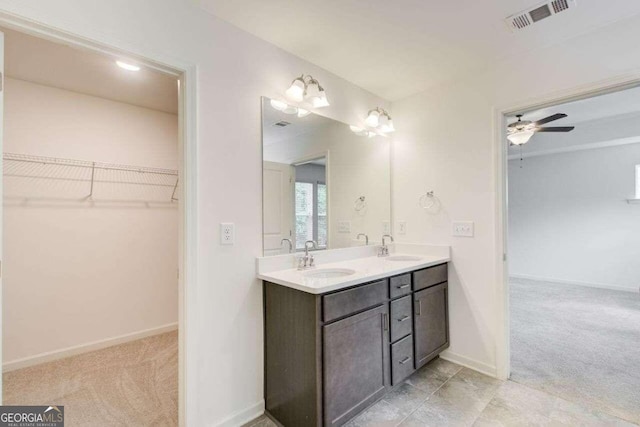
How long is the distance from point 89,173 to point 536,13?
369 centimetres

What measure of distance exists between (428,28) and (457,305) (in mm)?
2107

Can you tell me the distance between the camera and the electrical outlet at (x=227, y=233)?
1745mm

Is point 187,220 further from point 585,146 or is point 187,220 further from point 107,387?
point 585,146

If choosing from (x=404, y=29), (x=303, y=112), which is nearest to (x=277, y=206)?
(x=303, y=112)

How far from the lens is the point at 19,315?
8.02 feet

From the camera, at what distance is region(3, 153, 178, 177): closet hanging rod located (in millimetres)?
2443

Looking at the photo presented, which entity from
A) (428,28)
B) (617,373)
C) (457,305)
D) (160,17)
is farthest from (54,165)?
(617,373)

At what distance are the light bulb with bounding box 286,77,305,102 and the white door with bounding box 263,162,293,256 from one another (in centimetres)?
48

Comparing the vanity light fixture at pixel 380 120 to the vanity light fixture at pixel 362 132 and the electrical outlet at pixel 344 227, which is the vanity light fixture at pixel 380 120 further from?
the electrical outlet at pixel 344 227

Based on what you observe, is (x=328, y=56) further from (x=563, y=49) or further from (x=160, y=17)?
(x=563, y=49)

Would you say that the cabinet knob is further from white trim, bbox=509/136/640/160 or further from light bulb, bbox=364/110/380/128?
white trim, bbox=509/136/640/160

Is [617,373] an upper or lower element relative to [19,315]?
lower

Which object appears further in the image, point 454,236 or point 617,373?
point 454,236

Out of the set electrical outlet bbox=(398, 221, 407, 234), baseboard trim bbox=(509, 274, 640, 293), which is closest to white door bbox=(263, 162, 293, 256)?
electrical outlet bbox=(398, 221, 407, 234)
